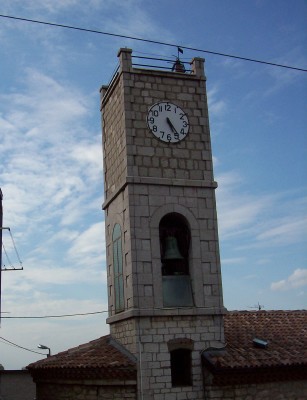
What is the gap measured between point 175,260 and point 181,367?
2669 mm

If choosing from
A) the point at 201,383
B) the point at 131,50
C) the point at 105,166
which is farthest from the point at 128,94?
the point at 201,383

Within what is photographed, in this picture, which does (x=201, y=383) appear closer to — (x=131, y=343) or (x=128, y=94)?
(x=131, y=343)

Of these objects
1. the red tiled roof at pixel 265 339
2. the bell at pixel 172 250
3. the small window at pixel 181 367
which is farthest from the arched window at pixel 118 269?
the red tiled roof at pixel 265 339

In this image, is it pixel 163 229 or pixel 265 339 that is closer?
pixel 163 229

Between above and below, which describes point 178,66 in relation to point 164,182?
above

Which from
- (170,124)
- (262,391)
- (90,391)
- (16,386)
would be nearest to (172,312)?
(90,391)

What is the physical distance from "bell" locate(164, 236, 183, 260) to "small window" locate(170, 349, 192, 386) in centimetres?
230

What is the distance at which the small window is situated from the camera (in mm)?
13461

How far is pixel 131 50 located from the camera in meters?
15.4

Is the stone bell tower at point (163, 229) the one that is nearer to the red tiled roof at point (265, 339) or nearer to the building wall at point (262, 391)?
the building wall at point (262, 391)

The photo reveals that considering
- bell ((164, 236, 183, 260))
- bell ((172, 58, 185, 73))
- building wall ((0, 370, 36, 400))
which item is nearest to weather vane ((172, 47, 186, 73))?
bell ((172, 58, 185, 73))

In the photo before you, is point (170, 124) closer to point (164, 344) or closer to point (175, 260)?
point (175, 260)

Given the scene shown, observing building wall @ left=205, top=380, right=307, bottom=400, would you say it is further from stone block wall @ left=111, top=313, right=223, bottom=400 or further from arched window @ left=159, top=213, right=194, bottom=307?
arched window @ left=159, top=213, right=194, bottom=307

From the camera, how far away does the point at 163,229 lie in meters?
14.8
